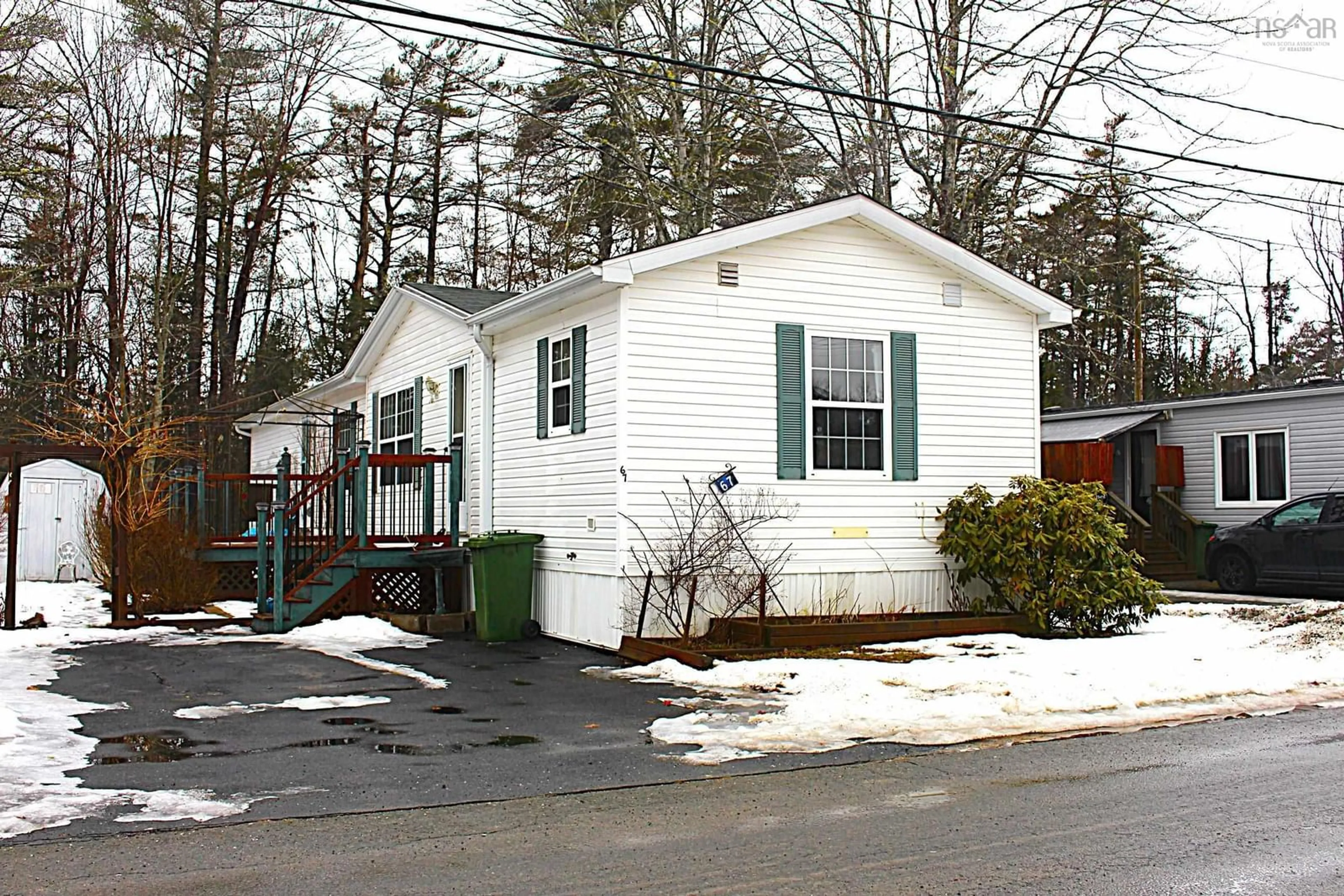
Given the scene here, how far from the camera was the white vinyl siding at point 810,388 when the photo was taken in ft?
43.7

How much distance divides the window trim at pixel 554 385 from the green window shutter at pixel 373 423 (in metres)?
6.98

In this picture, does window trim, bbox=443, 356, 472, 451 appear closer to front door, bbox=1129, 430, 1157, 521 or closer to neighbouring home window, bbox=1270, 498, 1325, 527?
neighbouring home window, bbox=1270, 498, 1325, 527

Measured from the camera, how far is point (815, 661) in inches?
459

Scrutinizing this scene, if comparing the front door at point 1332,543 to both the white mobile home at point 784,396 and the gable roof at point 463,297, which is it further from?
the gable roof at point 463,297

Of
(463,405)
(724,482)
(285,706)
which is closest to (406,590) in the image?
(463,405)

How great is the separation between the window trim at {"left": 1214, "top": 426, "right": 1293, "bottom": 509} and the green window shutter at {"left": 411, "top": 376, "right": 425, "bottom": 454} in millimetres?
14022

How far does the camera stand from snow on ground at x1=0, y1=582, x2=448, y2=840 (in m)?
6.65

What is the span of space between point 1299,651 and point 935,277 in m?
5.64

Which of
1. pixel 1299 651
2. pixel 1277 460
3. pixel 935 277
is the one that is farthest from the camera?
pixel 1277 460

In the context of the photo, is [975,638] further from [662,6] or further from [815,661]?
[662,6]

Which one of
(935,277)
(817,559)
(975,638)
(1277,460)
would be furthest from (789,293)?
(1277,460)

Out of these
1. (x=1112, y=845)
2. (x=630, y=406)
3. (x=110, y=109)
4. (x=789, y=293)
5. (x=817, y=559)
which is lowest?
(x=1112, y=845)

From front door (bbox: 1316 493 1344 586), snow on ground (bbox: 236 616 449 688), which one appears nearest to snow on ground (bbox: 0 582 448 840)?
snow on ground (bbox: 236 616 449 688)

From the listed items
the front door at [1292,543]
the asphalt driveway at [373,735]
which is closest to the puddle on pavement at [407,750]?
the asphalt driveway at [373,735]
